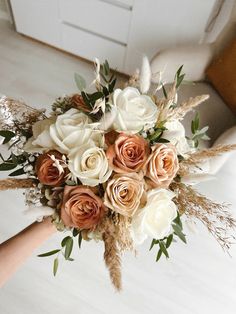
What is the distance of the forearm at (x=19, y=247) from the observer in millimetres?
844

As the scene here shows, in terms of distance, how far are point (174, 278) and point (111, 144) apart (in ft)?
3.43

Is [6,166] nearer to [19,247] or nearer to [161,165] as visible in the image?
[19,247]

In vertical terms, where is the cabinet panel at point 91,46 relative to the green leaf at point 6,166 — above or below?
above

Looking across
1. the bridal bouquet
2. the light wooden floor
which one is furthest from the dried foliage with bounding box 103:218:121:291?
the light wooden floor

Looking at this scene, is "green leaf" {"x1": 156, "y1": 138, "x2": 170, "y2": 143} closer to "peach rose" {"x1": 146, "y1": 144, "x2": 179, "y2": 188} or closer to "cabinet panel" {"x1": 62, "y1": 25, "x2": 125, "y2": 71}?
"peach rose" {"x1": 146, "y1": 144, "x2": 179, "y2": 188}

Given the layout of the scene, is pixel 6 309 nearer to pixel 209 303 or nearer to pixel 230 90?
pixel 209 303

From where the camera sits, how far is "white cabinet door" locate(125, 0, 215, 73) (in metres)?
1.68

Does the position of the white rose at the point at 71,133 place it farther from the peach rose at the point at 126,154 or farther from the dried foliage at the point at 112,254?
the dried foliage at the point at 112,254

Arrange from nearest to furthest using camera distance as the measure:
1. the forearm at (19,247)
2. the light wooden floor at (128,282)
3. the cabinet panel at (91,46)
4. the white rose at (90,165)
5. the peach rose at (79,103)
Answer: the white rose at (90,165)
the peach rose at (79,103)
the forearm at (19,247)
the light wooden floor at (128,282)
the cabinet panel at (91,46)

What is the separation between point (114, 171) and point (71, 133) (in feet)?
0.41

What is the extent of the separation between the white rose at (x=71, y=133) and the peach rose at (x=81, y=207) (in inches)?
3.7

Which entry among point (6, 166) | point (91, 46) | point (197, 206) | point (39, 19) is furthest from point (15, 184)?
point (39, 19)

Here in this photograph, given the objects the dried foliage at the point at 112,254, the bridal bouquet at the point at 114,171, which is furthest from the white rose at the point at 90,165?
the dried foliage at the point at 112,254

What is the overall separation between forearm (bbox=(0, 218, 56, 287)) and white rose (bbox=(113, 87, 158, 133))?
38cm
